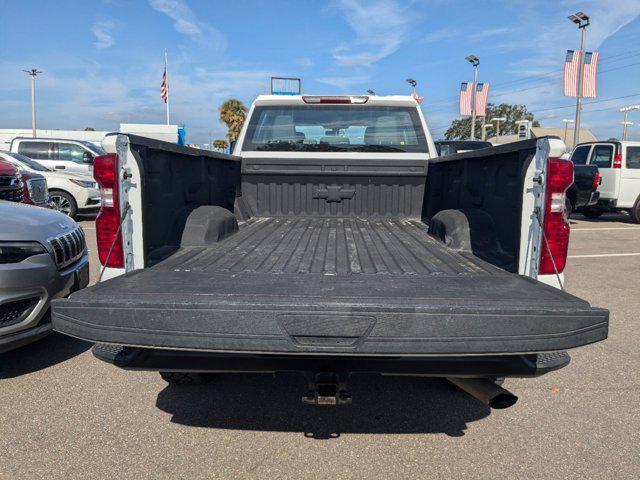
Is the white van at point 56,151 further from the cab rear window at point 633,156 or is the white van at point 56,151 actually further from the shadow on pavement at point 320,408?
the cab rear window at point 633,156

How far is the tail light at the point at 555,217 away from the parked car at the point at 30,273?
3.22 m

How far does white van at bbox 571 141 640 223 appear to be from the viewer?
12.4 metres

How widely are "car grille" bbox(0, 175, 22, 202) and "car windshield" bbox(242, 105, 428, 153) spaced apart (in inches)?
140

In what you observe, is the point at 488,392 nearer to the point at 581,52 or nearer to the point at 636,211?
the point at 636,211

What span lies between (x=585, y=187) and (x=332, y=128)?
389 inches

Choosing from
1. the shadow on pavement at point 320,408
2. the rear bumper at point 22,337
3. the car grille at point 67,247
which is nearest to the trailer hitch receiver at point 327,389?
the shadow on pavement at point 320,408

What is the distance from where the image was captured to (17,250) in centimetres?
328

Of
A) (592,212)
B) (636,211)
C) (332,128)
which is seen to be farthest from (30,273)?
(592,212)

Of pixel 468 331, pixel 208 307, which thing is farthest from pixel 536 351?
pixel 208 307

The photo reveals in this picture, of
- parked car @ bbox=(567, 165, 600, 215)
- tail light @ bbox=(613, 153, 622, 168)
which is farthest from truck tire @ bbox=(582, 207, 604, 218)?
tail light @ bbox=(613, 153, 622, 168)

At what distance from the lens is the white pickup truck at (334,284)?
189cm

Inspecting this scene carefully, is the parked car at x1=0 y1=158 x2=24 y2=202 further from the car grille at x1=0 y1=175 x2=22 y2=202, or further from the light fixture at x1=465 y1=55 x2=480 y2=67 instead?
the light fixture at x1=465 y1=55 x2=480 y2=67

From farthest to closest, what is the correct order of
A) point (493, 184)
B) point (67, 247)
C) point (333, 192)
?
1. point (333, 192)
2. point (67, 247)
3. point (493, 184)

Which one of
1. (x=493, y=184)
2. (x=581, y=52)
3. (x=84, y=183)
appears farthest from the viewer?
(x=581, y=52)
